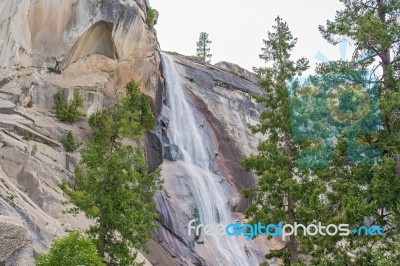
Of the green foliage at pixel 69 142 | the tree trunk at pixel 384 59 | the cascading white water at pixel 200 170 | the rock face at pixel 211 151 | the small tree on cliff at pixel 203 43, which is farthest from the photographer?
the small tree on cliff at pixel 203 43

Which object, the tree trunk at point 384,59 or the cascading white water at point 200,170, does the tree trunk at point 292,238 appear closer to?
the tree trunk at point 384,59

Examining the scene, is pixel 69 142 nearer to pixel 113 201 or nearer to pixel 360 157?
pixel 113 201

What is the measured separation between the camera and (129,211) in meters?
16.0

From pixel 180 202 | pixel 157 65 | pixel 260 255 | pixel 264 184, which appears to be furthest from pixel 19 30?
pixel 260 255

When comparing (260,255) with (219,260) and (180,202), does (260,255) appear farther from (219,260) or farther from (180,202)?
(180,202)

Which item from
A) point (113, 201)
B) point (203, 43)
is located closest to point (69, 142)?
point (113, 201)

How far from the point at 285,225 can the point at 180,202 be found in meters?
14.5

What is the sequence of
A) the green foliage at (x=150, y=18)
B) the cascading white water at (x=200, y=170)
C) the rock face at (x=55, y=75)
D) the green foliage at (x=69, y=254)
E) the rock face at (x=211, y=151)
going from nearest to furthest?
the green foliage at (x=69, y=254), the rock face at (x=55, y=75), the rock face at (x=211, y=151), the cascading white water at (x=200, y=170), the green foliage at (x=150, y=18)

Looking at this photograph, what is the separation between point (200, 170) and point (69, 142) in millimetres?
13646

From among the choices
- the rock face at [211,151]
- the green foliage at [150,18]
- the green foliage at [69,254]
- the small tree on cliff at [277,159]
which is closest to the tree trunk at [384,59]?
the small tree on cliff at [277,159]

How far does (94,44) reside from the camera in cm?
3197

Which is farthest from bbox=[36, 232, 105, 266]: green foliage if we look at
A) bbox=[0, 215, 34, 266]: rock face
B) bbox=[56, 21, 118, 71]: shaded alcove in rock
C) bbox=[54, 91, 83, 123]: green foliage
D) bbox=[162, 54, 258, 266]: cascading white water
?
bbox=[56, 21, 118, 71]: shaded alcove in rock

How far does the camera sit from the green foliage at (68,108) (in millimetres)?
27016

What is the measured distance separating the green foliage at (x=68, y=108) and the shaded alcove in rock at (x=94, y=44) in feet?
9.33
